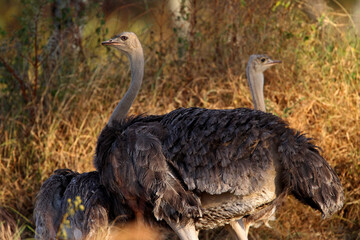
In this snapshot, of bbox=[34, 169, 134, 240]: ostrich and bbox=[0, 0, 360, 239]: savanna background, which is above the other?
bbox=[0, 0, 360, 239]: savanna background

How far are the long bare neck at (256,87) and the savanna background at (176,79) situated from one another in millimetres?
372

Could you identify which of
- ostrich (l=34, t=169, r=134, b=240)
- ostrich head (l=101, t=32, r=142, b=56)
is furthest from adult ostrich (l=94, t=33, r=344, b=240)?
ostrich head (l=101, t=32, r=142, b=56)

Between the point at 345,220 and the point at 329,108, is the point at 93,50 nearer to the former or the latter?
the point at 329,108

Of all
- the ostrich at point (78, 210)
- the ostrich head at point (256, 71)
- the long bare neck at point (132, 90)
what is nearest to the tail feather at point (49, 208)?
the ostrich at point (78, 210)

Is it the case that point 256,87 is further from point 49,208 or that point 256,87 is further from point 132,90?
point 49,208

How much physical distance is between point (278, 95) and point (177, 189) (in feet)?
8.30

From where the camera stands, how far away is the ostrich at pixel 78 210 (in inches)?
158

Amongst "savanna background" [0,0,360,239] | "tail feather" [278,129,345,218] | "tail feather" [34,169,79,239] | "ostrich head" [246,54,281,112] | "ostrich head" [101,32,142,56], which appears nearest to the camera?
"tail feather" [278,129,345,218]

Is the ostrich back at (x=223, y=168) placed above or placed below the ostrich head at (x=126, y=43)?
below

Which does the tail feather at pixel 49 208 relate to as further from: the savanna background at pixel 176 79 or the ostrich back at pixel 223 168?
the savanna background at pixel 176 79

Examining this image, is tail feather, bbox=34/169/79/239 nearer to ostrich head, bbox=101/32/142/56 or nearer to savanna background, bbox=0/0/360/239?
→ savanna background, bbox=0/0/360/239

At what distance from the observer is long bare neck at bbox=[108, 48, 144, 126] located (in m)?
4.42

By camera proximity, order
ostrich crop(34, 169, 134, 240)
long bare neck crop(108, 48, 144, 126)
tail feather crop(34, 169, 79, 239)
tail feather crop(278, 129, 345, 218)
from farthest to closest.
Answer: long bare neck crop(108, 48, 144, 126) → tail feather crop(34, 169, 79, 239) → ostrich crop(34, 169, 134, 240) → tail feather crop(278, 129, 345, 218)

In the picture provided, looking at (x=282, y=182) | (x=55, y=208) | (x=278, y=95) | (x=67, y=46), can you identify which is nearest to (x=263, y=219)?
(x=282, y=182)
